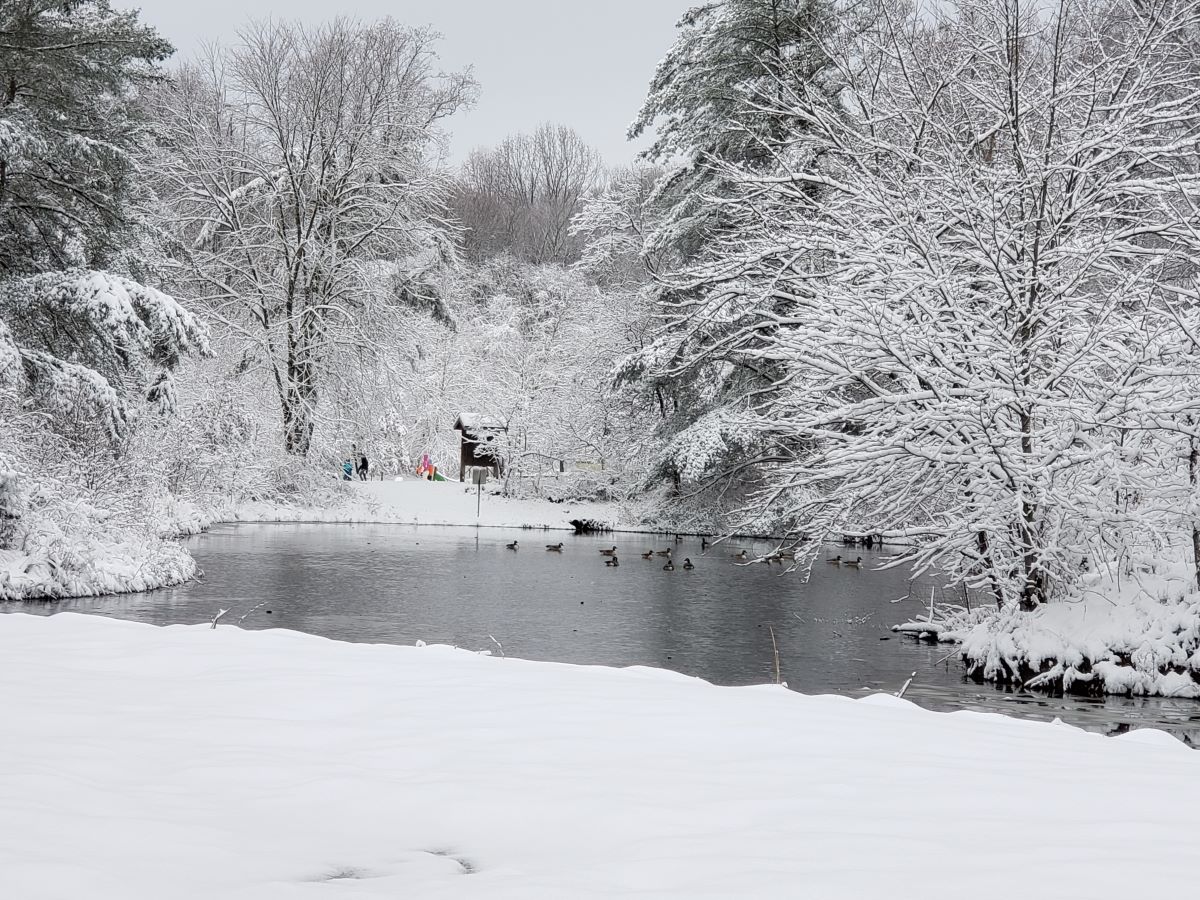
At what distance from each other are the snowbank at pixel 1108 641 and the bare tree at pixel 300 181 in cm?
2347

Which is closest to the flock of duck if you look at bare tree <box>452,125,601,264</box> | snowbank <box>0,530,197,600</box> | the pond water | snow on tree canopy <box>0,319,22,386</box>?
the pond water

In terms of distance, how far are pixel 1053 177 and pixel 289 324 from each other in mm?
23777

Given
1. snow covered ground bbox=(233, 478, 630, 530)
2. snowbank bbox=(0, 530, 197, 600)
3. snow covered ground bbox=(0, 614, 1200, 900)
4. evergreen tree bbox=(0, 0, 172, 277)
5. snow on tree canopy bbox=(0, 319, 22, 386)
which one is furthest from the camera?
snow covered ground bbox=(233, 478, 630, 530)

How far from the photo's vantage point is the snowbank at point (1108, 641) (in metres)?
9.03

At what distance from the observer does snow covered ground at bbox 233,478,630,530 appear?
97.3 feet

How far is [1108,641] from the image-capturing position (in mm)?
9289

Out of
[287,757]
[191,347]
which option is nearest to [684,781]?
[287,757]

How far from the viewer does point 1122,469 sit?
875cm

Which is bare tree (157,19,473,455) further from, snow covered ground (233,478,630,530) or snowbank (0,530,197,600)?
snowbank (0,530,197,600)

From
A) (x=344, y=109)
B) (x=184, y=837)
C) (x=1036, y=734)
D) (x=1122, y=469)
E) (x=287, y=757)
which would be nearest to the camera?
(x=184, y=837)

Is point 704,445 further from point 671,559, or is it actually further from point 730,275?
point 730,275

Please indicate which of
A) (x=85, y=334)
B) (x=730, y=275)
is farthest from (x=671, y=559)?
(x=85, y=334)

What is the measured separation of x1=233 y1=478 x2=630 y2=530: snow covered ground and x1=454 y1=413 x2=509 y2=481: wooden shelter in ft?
8.55

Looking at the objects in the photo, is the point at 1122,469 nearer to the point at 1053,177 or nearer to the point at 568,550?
the point at 1053,177
